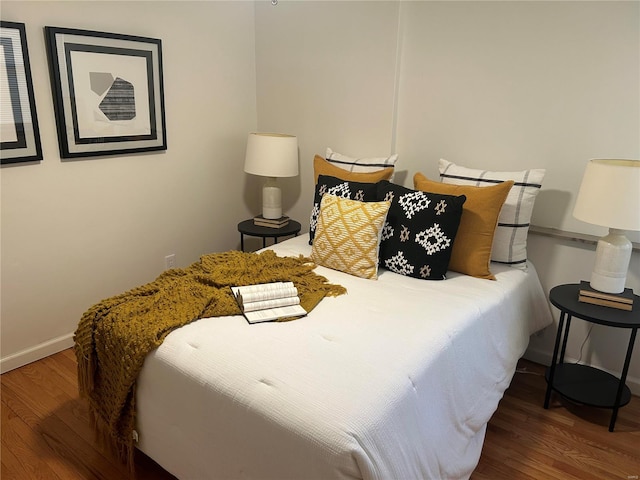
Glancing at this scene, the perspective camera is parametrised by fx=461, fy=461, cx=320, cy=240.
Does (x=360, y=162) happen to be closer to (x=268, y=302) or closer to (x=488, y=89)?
(x=488, y=89)

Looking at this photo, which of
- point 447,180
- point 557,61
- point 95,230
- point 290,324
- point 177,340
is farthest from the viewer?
point 95,230

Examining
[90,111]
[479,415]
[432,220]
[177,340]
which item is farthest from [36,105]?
[479,415]

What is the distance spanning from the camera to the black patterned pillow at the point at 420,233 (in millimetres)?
2098

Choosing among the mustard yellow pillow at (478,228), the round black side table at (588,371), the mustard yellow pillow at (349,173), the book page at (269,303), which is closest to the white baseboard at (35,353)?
the book page at (269,303)

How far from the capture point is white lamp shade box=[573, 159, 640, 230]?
1846 mm

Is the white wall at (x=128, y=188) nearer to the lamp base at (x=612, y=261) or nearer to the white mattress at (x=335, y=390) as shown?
the white mattress at (x=335, y=390)

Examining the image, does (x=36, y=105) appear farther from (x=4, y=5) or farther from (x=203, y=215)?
(x=203, y=215)

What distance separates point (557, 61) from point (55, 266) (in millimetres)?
2786

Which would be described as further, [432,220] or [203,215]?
[203,215]

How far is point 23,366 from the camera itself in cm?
246

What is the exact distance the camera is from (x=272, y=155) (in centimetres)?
290

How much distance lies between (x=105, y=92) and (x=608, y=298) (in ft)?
8.87

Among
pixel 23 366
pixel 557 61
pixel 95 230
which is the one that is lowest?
pixel 23 366

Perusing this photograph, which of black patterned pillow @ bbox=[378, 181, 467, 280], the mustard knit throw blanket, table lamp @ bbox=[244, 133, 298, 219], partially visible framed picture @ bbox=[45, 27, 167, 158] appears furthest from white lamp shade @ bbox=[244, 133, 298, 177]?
the mustard knit throw blanket
